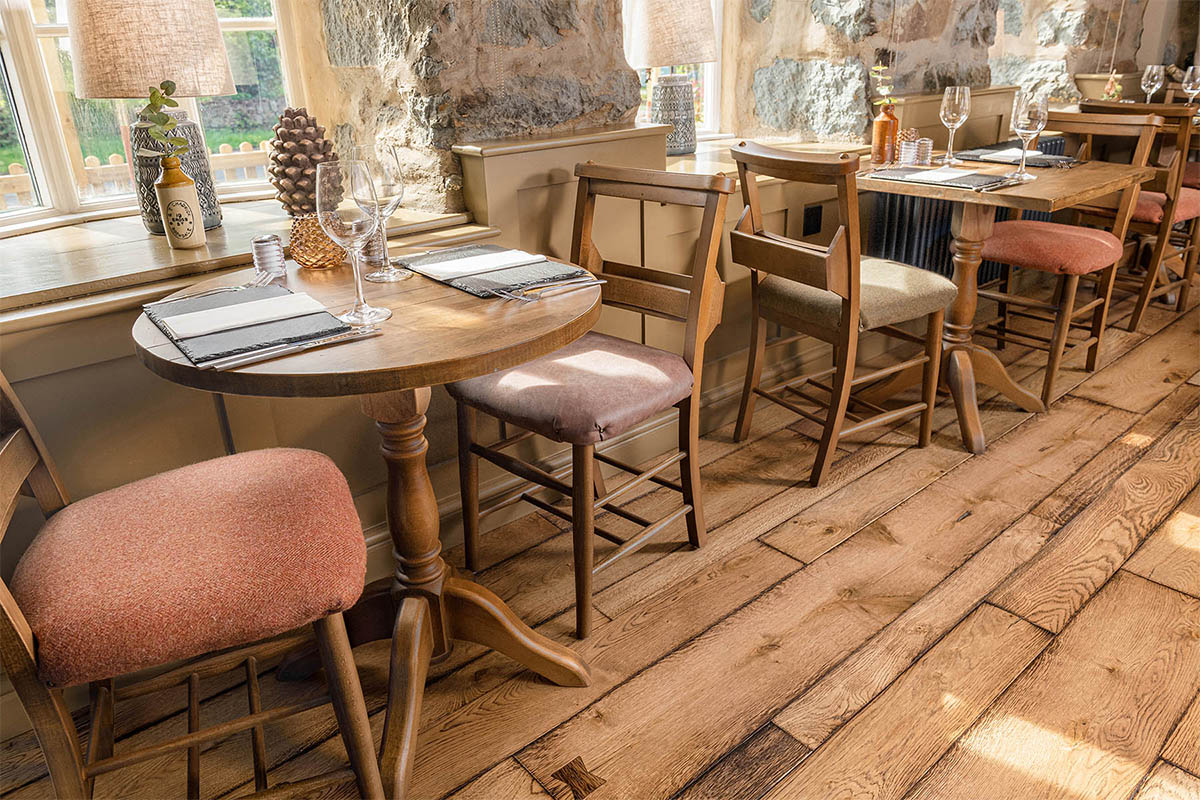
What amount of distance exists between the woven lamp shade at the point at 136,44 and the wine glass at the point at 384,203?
37 cm

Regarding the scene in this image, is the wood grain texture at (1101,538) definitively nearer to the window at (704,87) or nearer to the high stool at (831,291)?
the high stool at (831,291)

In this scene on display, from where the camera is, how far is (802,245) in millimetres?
2176

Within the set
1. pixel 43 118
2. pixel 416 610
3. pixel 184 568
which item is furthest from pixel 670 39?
pixel 184 568

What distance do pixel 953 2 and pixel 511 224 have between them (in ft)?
7.51

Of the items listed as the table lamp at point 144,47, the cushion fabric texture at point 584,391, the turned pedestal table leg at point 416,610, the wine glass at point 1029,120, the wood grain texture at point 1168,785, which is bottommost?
the wood grain texture at point 1168,785

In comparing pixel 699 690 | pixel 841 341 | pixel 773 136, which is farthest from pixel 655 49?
pixel 699 690

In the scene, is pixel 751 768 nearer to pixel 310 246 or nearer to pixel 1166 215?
pixel 310 246

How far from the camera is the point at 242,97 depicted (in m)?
2.12

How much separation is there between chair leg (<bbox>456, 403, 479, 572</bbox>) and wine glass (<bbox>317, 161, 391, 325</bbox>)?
0.53 meters

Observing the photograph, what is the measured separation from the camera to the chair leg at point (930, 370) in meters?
2.40

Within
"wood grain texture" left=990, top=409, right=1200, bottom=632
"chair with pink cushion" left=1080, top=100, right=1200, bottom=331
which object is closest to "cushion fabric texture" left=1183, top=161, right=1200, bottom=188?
"chair with pink cushion" left=1080, top=100, right=1200, bottom=331

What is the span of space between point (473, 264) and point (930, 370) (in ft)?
4.95

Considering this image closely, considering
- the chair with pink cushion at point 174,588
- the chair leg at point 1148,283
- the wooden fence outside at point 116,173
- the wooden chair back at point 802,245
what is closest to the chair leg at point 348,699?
the chair with pink cushion at point 174,588

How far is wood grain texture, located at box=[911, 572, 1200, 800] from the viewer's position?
1409mm
